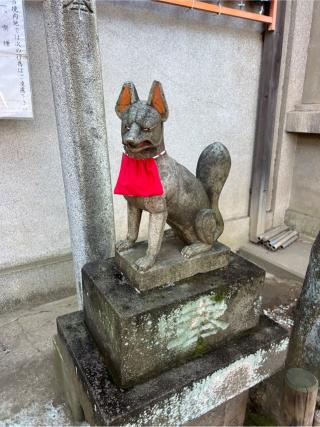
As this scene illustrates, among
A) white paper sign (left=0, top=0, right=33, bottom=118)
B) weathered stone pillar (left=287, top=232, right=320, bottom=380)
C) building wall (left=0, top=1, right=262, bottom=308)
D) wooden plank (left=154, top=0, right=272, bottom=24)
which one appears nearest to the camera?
weathered stone pillar (left=287, top=232, right=320, bottom=380)

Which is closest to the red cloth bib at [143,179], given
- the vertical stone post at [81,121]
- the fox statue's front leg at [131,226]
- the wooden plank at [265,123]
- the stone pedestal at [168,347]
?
the fox statue's front leg at [131,226]

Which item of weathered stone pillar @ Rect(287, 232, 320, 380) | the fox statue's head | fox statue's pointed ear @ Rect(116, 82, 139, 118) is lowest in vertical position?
weathered stone pillar @ Rect(287, 232, 320, 380)

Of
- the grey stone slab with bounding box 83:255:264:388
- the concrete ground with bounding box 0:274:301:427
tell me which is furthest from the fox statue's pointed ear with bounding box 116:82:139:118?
the concrete ground with bounding box 0:274:301:427

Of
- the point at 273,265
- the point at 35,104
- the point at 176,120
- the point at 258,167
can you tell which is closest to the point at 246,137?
the point at 258,167

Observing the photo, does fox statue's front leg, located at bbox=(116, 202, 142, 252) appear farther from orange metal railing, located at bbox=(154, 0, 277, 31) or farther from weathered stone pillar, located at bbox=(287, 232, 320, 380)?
orange metal railing, located at bbox=(154, 0, 277, 31)

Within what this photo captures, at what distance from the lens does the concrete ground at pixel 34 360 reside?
1.86 m

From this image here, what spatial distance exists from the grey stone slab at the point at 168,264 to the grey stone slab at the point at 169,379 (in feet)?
1.36

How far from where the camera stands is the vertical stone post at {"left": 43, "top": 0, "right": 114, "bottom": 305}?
1.68 m

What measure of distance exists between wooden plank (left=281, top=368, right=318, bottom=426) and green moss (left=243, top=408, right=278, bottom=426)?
0.75 m

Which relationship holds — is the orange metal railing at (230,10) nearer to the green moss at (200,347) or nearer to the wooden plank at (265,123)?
the wooden plank at (265,123)

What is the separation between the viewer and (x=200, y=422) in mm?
1637

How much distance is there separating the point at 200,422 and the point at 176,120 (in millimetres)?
2635

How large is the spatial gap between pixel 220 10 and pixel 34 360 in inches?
137

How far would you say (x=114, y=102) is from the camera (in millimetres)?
2830
